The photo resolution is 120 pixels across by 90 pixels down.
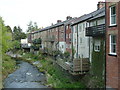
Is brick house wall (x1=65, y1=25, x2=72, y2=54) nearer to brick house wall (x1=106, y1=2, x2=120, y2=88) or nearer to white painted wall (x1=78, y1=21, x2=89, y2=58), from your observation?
white painted wall (x1=78, y1=21, x2=89, y2=58)

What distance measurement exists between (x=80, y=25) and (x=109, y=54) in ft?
49.4

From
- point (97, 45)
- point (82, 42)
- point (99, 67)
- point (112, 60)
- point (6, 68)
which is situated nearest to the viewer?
point (112, 60)

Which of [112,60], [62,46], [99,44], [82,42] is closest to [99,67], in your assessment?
[99,44]

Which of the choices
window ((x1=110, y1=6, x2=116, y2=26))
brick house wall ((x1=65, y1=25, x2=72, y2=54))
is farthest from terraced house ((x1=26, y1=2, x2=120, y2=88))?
brick house wall ((x1=65, y1=25, x2=72, y2=54))

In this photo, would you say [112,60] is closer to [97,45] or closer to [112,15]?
[112,15]

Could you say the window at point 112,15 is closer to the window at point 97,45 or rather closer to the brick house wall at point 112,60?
the brick house wall at point 112,60

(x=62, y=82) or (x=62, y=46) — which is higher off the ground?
(x=62, y=46)

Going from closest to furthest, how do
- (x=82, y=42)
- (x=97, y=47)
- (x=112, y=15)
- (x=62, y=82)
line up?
(x=112, y=15) < (x=97, y=47) < (x=62, y=82) < (x=82, y=42)

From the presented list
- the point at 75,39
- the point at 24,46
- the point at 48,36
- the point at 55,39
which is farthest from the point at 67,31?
the point at 24,46

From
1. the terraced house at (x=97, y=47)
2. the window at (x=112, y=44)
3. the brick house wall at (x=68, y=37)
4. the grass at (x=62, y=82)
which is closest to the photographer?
the window at (x=112, y=44)

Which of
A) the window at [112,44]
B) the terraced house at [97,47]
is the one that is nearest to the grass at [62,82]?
the terraced house at [97,47]

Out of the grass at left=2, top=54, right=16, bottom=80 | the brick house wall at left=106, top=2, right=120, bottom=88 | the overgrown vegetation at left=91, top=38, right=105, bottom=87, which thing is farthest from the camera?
the grass at left=2, top=54, right=16, bottom=80

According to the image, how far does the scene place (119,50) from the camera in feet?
49.9

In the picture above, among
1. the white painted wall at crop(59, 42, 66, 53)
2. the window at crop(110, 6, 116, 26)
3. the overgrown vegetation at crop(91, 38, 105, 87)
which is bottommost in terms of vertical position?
the overgrown vegetation at crop(91, 38, 105, 87)
